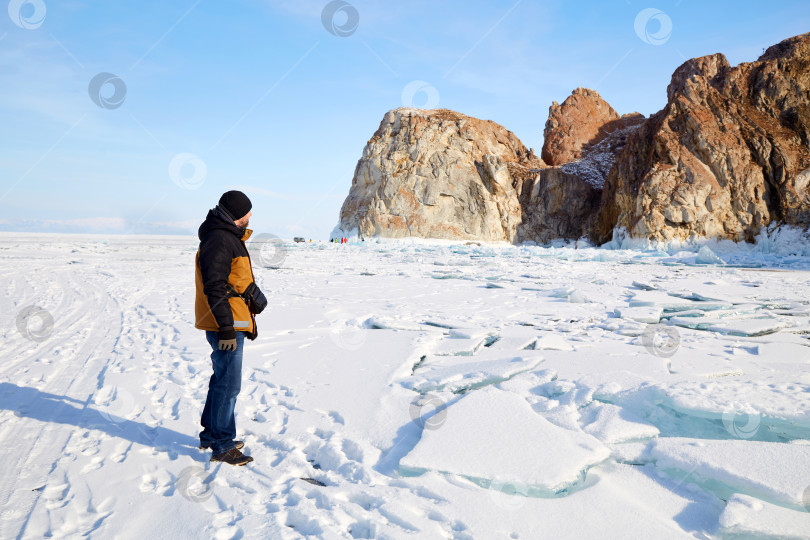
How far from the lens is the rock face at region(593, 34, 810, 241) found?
38.0 metres

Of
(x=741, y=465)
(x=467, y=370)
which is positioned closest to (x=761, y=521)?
(x=741, y=465)

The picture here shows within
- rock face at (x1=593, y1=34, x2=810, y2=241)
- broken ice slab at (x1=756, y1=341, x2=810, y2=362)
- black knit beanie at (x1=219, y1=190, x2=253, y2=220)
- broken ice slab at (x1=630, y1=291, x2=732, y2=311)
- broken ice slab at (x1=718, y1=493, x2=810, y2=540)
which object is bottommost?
broken ice slab at (x1=718, y1=493, x2=810, y2=540)

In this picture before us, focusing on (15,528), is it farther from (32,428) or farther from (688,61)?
(688,61)

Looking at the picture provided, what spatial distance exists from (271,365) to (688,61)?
177ft

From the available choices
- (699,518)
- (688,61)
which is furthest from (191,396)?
(688,61)

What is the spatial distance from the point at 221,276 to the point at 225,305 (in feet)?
0.65

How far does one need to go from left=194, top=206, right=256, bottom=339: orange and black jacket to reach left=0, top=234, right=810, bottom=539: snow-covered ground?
101cm

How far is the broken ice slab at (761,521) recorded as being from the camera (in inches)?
94.5

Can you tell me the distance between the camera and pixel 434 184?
53875mm

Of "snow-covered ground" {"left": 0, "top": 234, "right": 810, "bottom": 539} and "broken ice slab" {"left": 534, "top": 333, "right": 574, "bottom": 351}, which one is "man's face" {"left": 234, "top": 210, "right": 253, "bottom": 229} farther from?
"broken ice slab" {"left": 534, "top": 333, "right": 574, "bottom": 351}

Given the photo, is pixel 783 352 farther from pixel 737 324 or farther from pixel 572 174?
pixel 572 174

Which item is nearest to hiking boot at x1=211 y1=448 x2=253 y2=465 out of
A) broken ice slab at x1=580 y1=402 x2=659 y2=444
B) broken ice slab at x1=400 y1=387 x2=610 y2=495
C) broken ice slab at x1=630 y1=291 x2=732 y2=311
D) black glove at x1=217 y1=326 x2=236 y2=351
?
black glove at x1=217 y1=326 x2=236 y2=351

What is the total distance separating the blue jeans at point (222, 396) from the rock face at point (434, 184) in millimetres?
49729

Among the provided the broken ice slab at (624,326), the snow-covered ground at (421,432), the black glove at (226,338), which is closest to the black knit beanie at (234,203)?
the black glove at (226,338)
